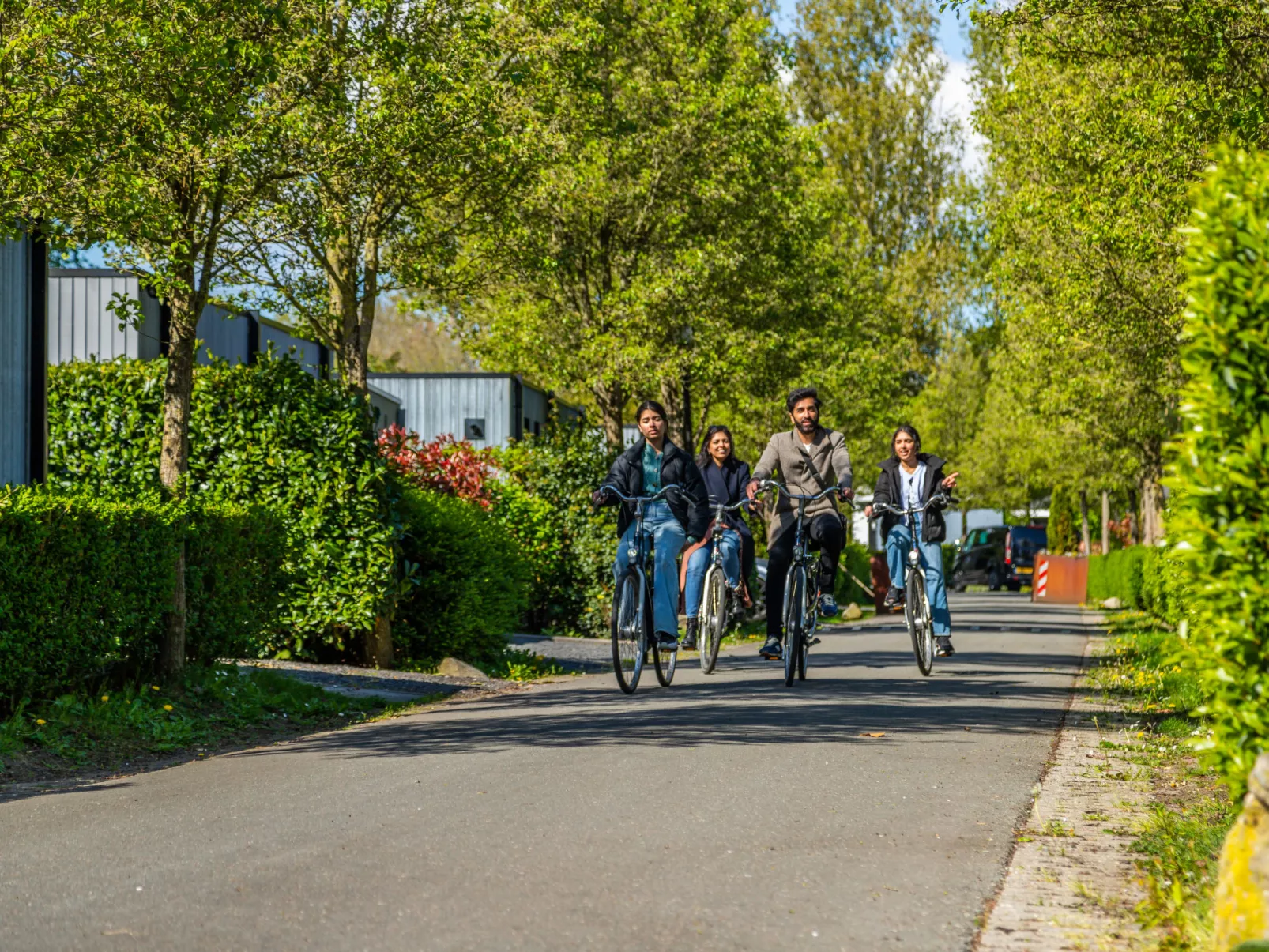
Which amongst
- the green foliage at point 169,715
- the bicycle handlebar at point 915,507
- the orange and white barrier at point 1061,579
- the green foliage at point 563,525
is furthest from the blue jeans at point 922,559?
the orange and white barrier at point 1061,579

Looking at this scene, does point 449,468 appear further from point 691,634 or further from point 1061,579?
point 1061,579

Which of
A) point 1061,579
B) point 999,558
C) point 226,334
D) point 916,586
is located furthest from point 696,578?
point 999,558

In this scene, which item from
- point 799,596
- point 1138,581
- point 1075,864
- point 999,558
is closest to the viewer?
point 1075,864

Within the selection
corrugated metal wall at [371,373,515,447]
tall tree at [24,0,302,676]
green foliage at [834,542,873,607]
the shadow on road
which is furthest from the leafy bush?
corrugated metal wall at [371,373,515,447]

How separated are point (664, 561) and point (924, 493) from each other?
211cm

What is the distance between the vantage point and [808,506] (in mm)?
11531

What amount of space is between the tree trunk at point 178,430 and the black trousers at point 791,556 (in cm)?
402

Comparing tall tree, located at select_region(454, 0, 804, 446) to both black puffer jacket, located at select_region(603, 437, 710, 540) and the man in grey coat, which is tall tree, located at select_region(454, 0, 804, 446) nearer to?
the man in grey coat

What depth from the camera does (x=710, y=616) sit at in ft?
38.7

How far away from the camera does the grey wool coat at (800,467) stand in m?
11.4

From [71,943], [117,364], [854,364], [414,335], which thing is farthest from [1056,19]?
[414,335]

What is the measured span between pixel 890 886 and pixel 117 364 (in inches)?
397

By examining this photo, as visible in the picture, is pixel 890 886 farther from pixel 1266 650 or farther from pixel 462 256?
pixel 462 256

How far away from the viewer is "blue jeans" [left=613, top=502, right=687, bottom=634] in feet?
36.4
